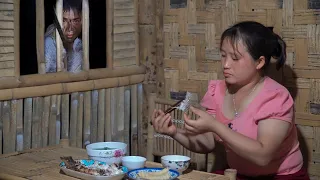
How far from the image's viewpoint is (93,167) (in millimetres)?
2133

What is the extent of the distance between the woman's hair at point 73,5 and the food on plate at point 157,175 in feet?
3.77

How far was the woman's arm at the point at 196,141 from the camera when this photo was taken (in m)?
2.56

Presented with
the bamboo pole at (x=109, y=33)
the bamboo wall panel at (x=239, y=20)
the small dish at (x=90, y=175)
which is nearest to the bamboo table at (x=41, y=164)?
the small dish at (x=90, y=175)

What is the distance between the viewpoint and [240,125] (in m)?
2.45

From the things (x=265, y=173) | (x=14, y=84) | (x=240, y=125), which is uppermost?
(x=14, y=84)

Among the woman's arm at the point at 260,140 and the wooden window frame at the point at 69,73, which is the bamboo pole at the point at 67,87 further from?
the woman's arm at the point at 260,140

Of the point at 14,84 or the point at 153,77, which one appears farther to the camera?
the point at 153,77

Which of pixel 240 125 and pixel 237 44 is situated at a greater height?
pixel 237 44

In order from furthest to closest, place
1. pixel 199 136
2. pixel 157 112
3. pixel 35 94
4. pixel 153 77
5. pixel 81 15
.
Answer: pixel 153 77
pixel 81 15
pixel 35 94
pixel 199 136
pixel 157 112

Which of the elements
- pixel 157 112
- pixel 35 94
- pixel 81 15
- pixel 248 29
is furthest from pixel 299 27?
pixel 35 94

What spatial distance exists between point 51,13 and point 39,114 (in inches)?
19.0

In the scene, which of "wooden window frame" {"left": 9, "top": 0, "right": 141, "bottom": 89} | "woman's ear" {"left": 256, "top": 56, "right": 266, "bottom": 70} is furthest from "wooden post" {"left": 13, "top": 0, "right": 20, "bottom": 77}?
"woman's ear" {"left": 256, "top": 56, "right": 266, "bottom": 70}

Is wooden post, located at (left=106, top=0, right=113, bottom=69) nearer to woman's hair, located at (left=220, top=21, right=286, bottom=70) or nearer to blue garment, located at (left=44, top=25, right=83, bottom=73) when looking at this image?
blue garment, located at (left=44, top=25, right=83, bottom=73)

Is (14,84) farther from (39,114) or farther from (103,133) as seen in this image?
(103,133)
